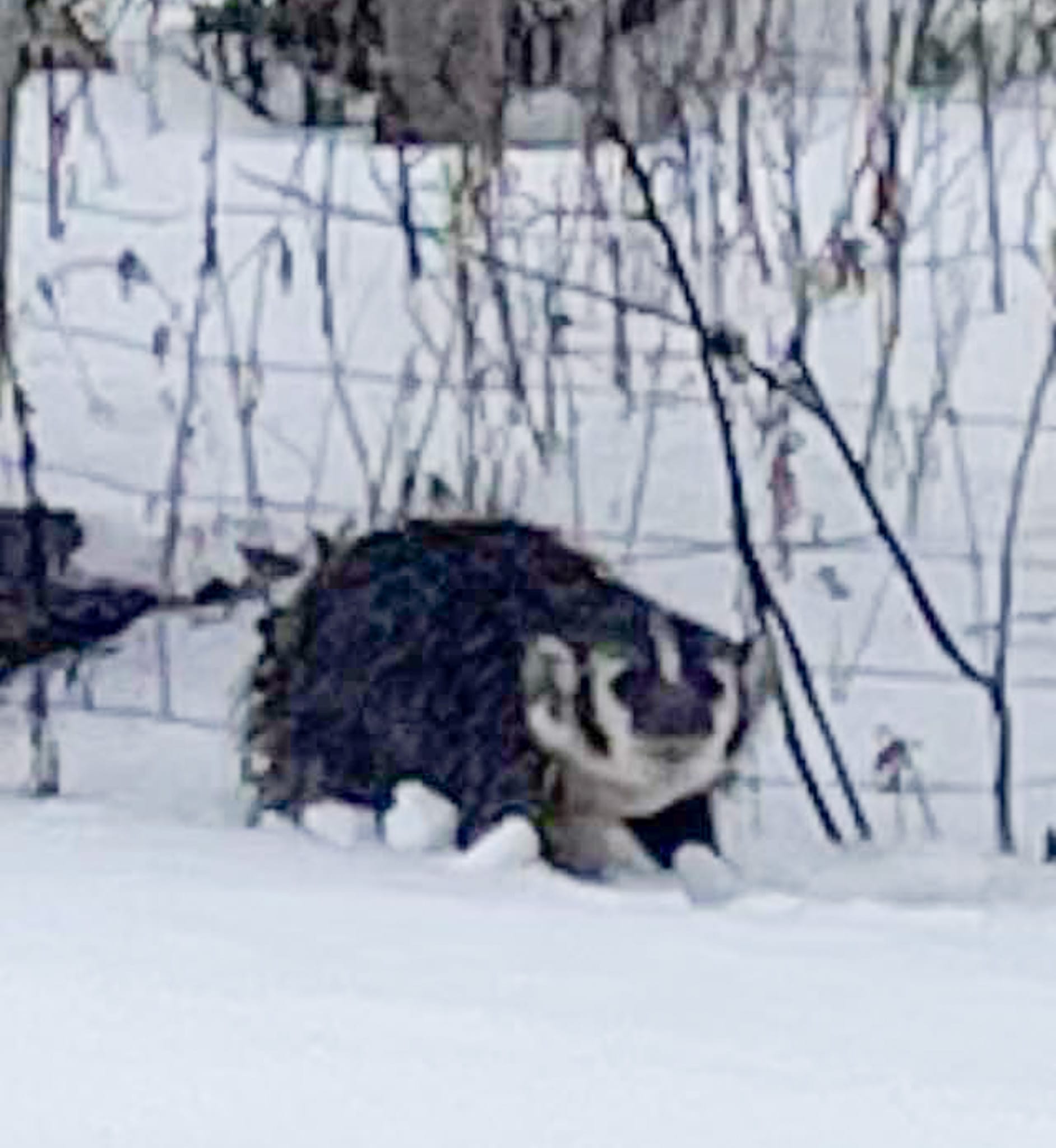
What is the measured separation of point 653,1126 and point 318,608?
216 centimetres

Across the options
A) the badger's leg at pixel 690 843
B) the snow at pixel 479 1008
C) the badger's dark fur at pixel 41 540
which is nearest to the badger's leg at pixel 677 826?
the badger's leg at pixel 690 843

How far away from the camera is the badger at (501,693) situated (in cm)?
538

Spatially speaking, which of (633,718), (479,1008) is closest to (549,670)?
(633,718)

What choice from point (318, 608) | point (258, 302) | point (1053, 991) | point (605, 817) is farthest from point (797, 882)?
point (258, 302)

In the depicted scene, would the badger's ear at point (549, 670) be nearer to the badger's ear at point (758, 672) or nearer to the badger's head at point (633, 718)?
the badger's head at point (633, 718)

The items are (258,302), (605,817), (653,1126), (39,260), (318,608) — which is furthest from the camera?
(39,260)

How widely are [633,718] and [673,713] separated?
0.08m

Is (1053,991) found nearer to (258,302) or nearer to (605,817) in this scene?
(605,817)

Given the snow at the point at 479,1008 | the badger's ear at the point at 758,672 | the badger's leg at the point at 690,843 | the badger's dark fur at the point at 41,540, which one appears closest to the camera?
the snow at the point at 479,1008

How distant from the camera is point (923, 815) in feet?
19.6

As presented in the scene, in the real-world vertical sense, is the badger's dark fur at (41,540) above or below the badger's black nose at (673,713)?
below

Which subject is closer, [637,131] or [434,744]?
[434,744]

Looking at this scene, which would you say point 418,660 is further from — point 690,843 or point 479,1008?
point 479,1008

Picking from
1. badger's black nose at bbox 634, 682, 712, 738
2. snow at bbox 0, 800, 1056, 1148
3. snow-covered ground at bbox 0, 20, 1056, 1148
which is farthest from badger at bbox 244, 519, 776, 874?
snow at bbox 0, 800, 1056, 1148
